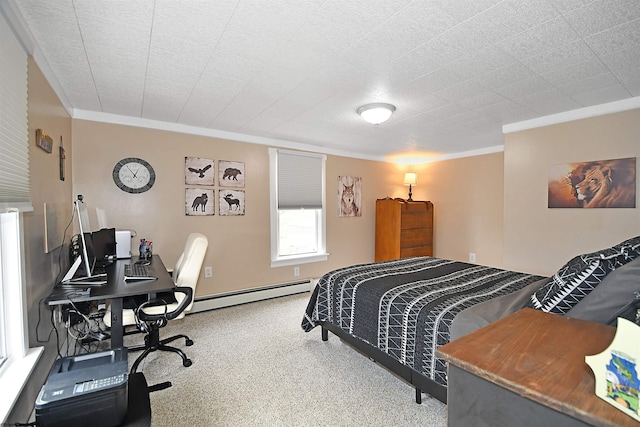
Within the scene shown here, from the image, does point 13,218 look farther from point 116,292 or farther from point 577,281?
point 577,281

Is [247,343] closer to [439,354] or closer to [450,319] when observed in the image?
[450,319]

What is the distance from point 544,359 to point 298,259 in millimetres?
3799

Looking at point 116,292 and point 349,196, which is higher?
point 349,196

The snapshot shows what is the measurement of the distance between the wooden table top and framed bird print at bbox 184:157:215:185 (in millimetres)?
3453

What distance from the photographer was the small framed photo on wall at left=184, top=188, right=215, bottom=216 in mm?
3609

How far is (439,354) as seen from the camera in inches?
34.8

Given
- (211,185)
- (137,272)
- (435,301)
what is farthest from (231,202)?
(435,301)

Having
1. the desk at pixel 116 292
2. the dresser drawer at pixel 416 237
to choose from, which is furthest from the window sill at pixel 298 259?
the desk at pixel 116 292

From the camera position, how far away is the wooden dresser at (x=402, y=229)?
490 cm

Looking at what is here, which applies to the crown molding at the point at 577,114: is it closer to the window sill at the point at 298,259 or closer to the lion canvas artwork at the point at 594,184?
the lion canvas artwork at the point at 594,184

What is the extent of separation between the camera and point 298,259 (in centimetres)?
450

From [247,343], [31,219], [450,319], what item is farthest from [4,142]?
[450,319]

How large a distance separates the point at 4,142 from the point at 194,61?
3.76 feet

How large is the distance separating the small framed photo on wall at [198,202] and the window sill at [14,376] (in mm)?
2137
